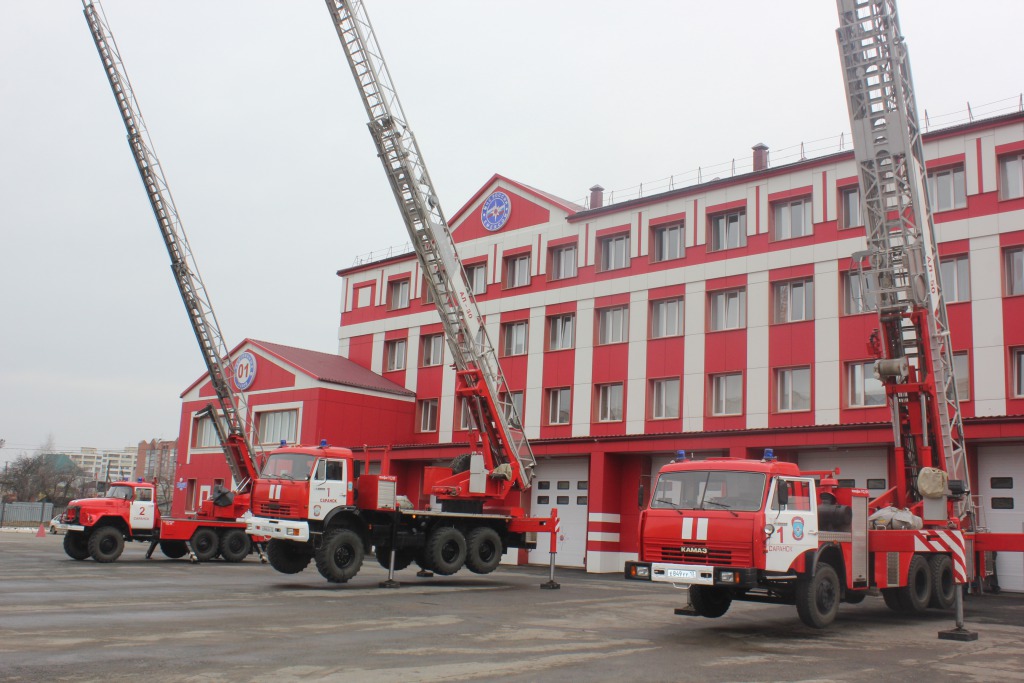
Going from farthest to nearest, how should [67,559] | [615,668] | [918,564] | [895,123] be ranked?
1. [67,559]
2. [895,123]
3. [918,564]
4. [615,668]

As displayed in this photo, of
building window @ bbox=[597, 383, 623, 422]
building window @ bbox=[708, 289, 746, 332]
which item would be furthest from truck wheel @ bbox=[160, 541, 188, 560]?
building window @ bbox=[708, 289, 746, 332]

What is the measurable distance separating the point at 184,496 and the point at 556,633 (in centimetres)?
3599

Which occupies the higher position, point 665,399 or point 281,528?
point 665,399

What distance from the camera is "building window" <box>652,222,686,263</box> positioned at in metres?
33.0

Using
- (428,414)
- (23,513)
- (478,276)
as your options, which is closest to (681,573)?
(478,276)

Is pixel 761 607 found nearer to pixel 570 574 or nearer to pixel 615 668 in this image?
pixel 615 668

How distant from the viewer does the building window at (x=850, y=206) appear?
28.7 metres

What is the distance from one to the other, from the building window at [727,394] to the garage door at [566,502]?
525cm

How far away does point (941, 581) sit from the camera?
55.6 feet

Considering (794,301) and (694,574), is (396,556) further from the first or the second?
(794,301)

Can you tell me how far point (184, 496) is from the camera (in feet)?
148

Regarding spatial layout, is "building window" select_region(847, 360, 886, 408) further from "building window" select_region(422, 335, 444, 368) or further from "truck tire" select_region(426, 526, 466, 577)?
"building window" select_region(422, 335, 444, 368)

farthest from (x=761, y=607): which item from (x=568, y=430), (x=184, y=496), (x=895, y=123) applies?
(x=184, y=496)

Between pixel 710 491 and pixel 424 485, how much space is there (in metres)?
11.8
